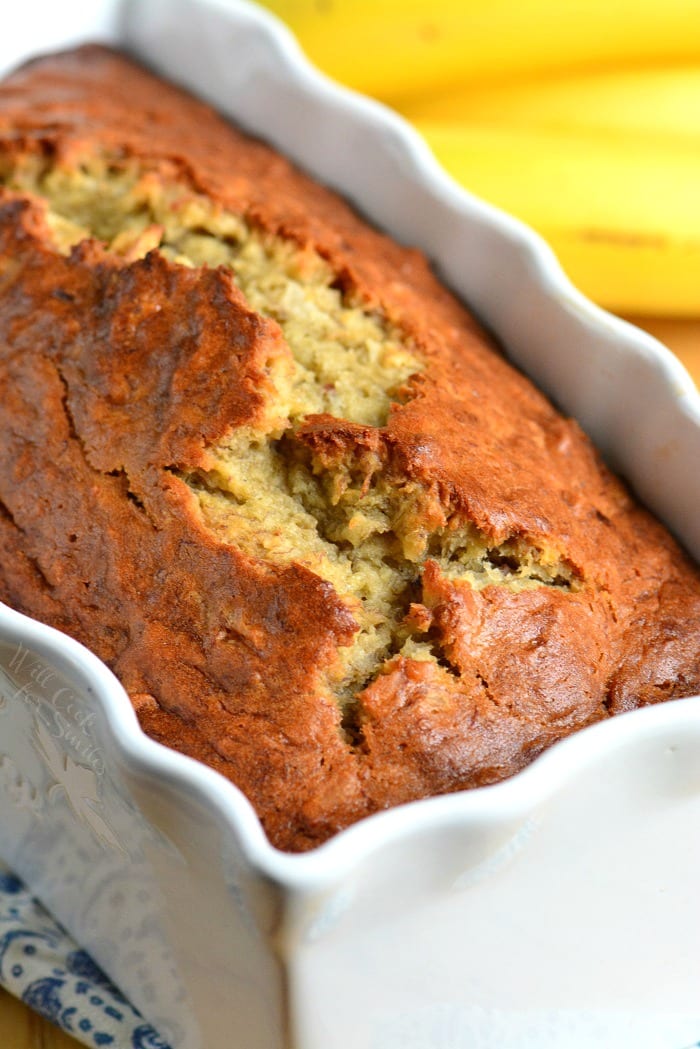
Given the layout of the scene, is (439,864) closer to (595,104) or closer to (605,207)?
(605,207)

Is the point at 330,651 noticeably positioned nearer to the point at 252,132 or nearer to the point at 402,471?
the point at 402,471

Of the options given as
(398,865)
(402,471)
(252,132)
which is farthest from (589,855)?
(252,132)

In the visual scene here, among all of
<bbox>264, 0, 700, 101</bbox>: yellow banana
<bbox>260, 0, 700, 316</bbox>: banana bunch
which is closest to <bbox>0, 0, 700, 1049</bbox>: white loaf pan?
<bbox>260, 0, 700, 316</bbox>: banana bunch

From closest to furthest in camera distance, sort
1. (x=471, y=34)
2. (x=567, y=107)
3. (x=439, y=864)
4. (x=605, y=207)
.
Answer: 1. (x=439, y=864)
2. (x=605, y=207)
3. (x=471, y=34)
4. (x=567, y=107)

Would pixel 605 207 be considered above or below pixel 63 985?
above

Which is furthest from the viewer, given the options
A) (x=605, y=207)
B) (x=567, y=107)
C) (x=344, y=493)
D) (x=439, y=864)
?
(x=567, y=107)

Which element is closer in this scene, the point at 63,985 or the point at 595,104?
the point at 63,985

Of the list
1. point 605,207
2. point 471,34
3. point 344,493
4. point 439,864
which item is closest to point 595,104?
point 471,34

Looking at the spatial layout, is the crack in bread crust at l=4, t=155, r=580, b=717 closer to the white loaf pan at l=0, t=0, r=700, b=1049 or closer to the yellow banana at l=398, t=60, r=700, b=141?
the white loaf pan at l=0, t=0, r=700, b=1049
